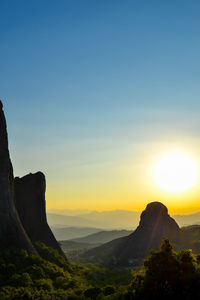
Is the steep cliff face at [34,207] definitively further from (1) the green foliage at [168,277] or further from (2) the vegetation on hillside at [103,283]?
(1) the green foliage at [168,277]

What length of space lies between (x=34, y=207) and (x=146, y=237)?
4879 centimetres

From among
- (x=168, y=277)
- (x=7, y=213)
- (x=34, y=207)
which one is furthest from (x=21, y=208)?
(x=168, y=277)

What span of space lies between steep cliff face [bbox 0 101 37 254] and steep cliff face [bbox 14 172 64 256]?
520 inches

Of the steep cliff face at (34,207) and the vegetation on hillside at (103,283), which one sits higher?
the steep cliff face at (34,207)

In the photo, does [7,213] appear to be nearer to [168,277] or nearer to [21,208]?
[21,208]

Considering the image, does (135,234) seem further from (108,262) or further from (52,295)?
(52,295)

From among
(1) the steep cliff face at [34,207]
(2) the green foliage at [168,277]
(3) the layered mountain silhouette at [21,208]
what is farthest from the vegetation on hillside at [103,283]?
(1) the steep cliff face at [34,207]

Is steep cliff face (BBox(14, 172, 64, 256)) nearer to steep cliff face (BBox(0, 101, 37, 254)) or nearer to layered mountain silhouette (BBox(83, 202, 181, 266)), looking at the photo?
steep cliff face (BBox(0, 101, 37, 254))

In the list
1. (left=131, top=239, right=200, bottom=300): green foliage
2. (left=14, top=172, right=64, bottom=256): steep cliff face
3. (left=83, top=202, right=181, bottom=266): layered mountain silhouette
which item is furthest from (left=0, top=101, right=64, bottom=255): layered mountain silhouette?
(left=83, top=202, right=181, bottom=266): layered mountain silhouette

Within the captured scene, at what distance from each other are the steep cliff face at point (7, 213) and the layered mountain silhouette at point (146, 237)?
162 ft

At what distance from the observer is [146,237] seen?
10881cm

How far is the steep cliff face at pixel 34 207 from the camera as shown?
7462 centimetres

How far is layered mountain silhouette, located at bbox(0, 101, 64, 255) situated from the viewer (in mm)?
56656

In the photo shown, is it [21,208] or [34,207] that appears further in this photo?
[34,207]
